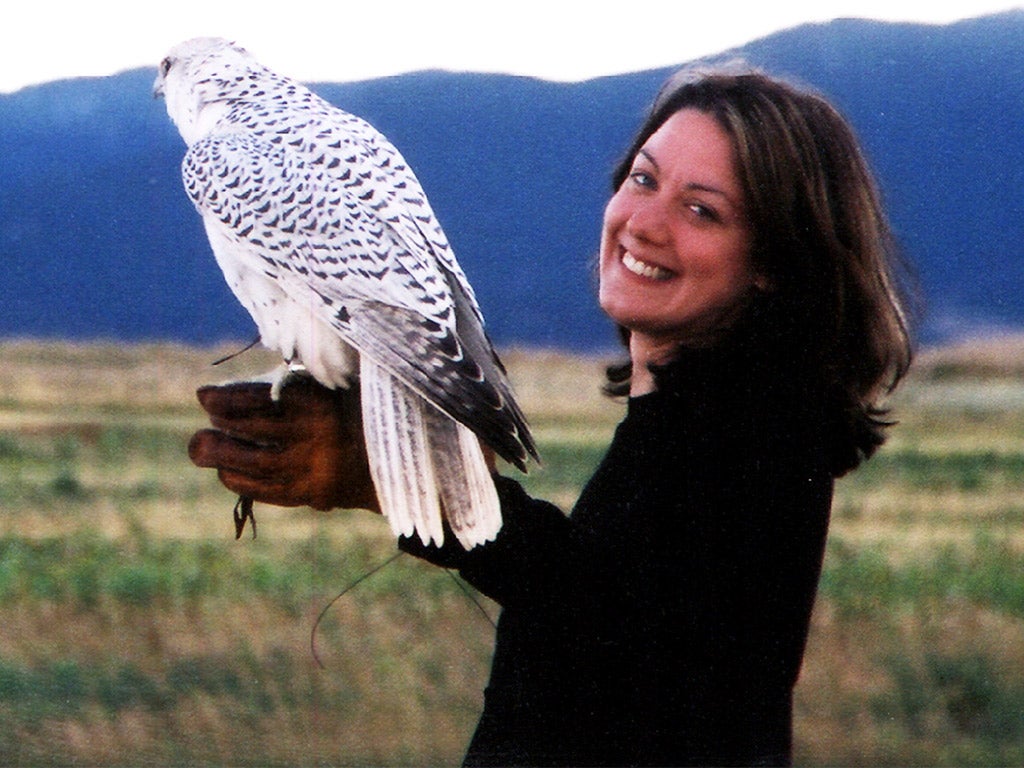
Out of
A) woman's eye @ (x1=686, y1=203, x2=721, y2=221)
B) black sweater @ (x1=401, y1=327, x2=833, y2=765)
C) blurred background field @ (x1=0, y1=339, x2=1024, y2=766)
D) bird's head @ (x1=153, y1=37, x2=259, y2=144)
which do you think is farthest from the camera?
blurred background field @ (x1=0, y1=339, x2=1024, y2=766)

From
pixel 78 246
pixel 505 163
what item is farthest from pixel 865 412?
pixel 78 246

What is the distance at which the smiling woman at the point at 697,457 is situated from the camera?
124cm

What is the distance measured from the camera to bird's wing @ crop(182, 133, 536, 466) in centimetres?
139

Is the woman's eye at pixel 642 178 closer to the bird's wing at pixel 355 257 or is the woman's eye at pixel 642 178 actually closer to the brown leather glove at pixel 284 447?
the bird's wing at pixel 355 257

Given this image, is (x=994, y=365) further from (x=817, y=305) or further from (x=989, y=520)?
(x=817, y=305)

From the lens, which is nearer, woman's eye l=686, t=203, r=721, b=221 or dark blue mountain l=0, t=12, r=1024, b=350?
woman's eye l=686, t=203, r=721, b=221

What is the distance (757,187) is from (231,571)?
1.03 metres

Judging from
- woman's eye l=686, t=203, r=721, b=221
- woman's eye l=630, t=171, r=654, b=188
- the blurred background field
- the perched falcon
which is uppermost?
woman's eye l=630, t=171, r=654, b=188

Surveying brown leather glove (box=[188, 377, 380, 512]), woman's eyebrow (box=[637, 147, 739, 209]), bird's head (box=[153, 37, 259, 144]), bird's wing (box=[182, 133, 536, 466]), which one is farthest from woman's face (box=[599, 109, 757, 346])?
bird's head (box=[153, 37, 259, 144])

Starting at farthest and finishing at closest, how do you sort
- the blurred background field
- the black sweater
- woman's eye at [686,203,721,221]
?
the blurred background field → woman's eye at [686,203,721,221] → the black sweater

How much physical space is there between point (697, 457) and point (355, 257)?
1.76 ft

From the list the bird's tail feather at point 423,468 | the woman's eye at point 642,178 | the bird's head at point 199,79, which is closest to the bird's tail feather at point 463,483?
the bird's tail feather at point 423,468

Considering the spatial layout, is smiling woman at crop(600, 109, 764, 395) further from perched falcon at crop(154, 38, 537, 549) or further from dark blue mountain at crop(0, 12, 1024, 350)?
dark blue mountain at crop(0, 12, 1024, 350)

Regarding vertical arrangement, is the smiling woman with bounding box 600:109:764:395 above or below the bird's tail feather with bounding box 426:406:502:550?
above
